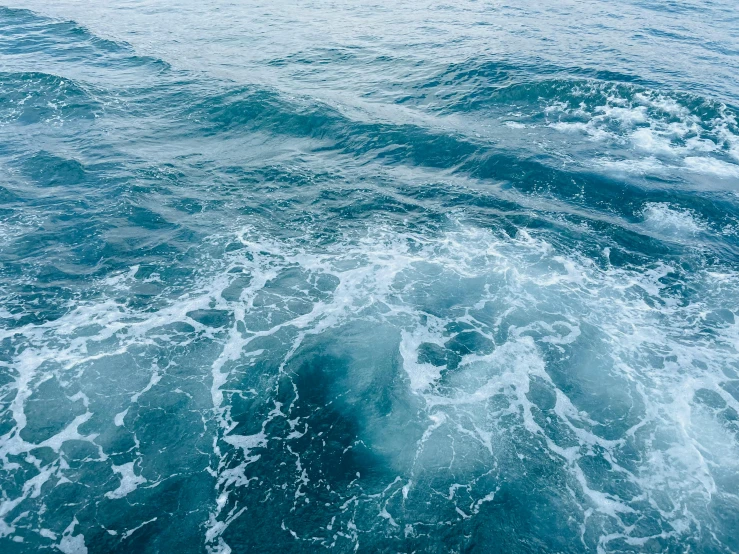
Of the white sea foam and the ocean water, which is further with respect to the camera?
the white sea foam

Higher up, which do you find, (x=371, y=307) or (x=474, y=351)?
(x=371, y=307)

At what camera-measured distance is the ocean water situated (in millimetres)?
20078

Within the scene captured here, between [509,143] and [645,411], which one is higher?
[509,143]

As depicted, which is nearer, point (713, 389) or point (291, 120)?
point (713, 389)

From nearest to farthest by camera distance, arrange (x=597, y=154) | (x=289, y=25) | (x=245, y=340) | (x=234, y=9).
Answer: (x=245, y=340), (x=597, y=154), (x=289, y=25), (x=234, y=9)

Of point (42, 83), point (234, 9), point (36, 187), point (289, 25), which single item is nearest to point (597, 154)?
point (36, 187)

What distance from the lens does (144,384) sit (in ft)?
80.5

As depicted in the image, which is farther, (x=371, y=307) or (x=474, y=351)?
(x=371, y=307)

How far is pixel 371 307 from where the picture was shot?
2970cm

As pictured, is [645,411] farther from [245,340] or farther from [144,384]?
[144,384]

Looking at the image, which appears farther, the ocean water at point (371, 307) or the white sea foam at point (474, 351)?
the white sea foam at point (474, 351)

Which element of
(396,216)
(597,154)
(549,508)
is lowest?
(549,508)

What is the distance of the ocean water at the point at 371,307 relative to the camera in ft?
65.9

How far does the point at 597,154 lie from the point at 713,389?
84.0ft
